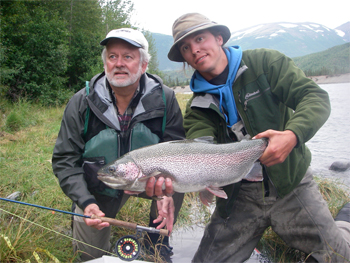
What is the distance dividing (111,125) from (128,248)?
126cm

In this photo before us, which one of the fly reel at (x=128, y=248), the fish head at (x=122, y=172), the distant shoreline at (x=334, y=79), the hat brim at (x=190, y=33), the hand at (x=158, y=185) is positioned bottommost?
the distant shoreline at (x=334, y=79)

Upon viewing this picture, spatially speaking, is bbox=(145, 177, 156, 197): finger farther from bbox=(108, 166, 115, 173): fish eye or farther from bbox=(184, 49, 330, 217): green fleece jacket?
bbox=(184, 49, 330, 217): green fleece jacket

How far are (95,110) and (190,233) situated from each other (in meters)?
2.04

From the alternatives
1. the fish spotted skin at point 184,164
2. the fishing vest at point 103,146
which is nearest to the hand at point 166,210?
the fish spotted skin at point 184,164

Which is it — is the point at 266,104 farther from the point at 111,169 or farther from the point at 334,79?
the point at 334,79

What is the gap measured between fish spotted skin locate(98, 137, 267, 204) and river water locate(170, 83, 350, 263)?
122 cm

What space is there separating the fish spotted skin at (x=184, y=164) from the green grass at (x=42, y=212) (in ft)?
2.99

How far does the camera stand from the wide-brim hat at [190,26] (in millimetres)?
2781

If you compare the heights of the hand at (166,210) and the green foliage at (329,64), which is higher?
the hand at (166,210)

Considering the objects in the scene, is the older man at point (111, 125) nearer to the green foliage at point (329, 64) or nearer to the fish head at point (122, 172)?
the fish head at point (122, 172)

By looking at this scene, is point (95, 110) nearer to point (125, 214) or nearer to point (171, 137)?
point (171, 137)

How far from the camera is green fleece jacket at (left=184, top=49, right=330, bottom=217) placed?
2629mm

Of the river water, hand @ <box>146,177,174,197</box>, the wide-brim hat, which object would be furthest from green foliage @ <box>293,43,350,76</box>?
hand @ <box>146,177,174,197</box>

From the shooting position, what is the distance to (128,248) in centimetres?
240
